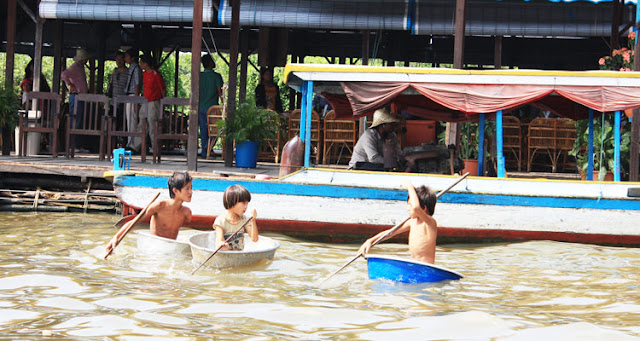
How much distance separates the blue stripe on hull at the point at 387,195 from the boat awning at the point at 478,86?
0.96 metres

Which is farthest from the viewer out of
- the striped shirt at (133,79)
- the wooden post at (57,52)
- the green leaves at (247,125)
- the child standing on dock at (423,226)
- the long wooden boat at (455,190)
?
the wooden post at (57,52)

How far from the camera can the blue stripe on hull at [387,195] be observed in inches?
368

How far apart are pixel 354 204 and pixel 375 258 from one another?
2.96m

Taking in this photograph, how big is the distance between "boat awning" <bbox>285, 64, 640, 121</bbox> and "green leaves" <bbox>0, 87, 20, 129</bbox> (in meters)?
5.67

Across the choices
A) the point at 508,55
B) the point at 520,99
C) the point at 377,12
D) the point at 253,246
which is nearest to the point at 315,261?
the point at 253,246

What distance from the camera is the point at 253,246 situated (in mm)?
8055

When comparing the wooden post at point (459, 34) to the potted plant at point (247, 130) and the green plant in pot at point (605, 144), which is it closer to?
the green plant in pot at point (605, 144)

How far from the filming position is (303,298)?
6230 mm

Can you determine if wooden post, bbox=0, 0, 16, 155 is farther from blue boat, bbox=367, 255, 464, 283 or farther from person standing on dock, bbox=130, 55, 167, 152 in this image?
blue boat, bbox=367, 255, 464, 283

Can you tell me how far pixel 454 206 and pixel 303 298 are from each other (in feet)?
12.2

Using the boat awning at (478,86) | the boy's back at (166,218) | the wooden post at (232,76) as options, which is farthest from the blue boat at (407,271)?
the wooden post at (232,76)

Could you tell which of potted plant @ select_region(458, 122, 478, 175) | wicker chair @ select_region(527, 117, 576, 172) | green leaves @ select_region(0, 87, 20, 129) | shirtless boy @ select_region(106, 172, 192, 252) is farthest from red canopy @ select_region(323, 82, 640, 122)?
green leaves @ select_region(0, 87, 20, 129)

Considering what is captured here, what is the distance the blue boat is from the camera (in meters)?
6.44

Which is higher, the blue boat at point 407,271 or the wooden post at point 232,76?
the wooden post at point 232,76
